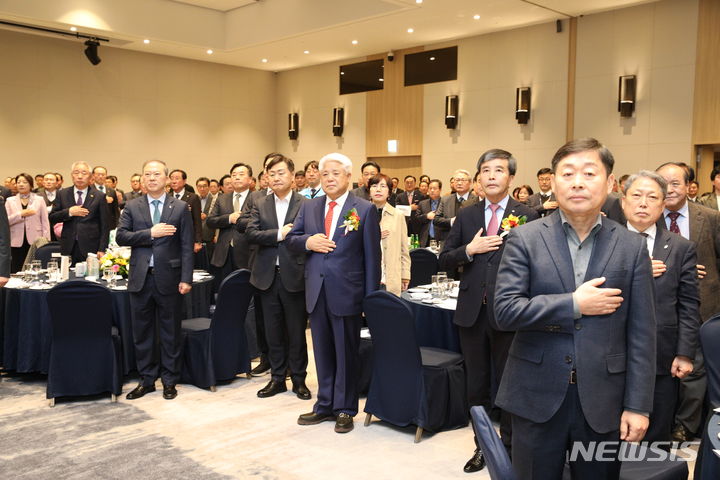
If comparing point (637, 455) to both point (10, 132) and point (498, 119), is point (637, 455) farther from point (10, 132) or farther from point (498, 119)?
point (10, 132)

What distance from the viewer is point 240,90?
18516mm

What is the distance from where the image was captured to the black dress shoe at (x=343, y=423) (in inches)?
179

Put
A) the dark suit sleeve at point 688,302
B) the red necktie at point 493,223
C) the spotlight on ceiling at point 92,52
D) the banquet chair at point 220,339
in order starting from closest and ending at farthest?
the dark suit sleeve at point 688,302 → the red necktie at point 493,223 → the banquet chair at point 220,339 → the spotlight on ceiling at point 92,52

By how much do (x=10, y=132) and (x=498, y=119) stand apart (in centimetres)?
1057

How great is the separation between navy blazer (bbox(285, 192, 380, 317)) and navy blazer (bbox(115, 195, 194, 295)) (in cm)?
117

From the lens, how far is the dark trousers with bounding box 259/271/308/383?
5.25m

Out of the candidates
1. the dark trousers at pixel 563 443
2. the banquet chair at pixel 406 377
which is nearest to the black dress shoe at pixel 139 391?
the banquet chair at pixel 406 377

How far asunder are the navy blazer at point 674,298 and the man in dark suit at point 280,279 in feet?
8.61

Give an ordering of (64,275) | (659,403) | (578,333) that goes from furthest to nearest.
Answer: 1. (64,275)
2. (659,403)
3. (578,333)

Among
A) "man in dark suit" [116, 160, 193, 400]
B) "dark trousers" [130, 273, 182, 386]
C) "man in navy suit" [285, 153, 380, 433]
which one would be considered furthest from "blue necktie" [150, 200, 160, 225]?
"man in navy suit" [285, 153, 380, 433]

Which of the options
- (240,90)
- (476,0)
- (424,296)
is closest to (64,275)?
(424,296)

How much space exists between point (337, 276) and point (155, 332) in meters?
1.81

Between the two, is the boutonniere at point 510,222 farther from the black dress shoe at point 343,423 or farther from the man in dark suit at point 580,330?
the black dress shoe at point 343,423

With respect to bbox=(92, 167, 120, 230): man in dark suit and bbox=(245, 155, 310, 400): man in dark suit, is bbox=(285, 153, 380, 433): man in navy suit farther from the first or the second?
bbox=(92, 167, 120, 230): man in dark suit
